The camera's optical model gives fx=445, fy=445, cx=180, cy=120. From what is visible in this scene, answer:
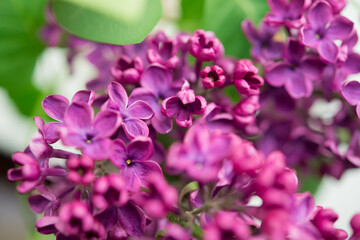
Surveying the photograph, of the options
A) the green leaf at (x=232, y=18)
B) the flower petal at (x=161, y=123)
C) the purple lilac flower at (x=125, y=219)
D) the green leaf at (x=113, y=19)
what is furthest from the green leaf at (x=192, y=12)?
the purple lilac flower at (x=125, y=219)

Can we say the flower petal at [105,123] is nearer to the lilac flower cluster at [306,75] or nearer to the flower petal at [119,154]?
the flower petal at [119,154]

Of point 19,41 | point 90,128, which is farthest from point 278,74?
point 19,41

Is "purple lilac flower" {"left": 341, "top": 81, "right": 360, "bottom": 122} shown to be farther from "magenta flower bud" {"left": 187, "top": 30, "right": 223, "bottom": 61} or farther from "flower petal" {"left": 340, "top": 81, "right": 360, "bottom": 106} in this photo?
"magenta flower bud" {"left": 187, "top": 30, "right": 223, "bottom": 61}

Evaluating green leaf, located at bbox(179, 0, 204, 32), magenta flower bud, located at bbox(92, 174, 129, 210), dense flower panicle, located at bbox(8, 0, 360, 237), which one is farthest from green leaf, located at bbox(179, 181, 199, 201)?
green leaf, located at bbox(179, 0, 204, 32)

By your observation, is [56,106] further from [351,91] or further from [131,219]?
[351,91]

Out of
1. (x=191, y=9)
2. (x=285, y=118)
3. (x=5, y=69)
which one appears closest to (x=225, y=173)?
(x=285, y=118)

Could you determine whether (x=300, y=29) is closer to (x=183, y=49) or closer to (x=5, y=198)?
(x=183, y=49)
